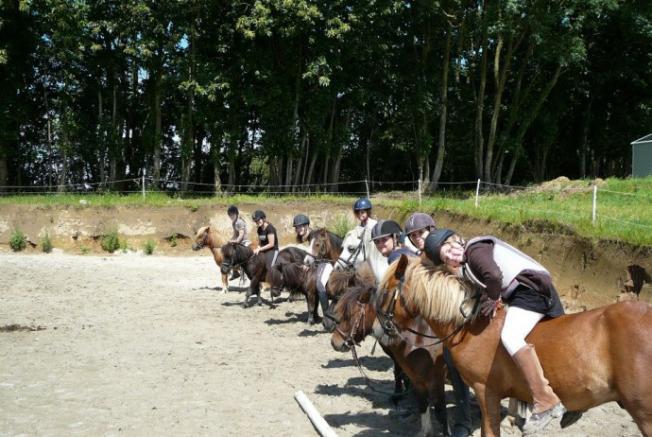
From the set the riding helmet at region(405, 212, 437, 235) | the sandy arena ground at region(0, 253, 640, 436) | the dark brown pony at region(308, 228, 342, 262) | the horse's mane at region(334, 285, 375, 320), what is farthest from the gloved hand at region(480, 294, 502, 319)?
the dark brown pony at region(308, 228, 342, 262)

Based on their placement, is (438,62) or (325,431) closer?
(325,431)

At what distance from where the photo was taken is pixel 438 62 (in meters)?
29.0

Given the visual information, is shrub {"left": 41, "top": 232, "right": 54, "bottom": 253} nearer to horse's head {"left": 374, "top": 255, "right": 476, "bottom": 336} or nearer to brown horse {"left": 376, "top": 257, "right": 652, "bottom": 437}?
horse's head {"left": 374, "top": 255, "right": 476, "bottom": 336}

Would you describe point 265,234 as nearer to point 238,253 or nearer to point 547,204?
point 238,253

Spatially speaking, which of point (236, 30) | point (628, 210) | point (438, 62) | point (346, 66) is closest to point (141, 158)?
point (236, 30)

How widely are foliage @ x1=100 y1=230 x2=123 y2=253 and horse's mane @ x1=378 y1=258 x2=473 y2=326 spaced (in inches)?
713

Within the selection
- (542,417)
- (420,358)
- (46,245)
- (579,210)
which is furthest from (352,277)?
(46,245)

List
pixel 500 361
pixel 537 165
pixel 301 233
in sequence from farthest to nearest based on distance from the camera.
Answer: pixel 537 165 → pixel 301 233 → pixel 500 361

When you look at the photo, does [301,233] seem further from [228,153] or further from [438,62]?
[438,62]

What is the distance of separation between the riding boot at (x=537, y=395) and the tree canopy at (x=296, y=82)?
65.1 feet

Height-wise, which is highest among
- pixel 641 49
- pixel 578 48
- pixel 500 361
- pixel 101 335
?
pixel 641 49

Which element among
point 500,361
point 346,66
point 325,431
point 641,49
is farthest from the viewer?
point 641,49

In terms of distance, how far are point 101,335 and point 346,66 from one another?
826 inches

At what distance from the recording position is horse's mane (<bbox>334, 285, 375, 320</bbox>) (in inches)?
232
